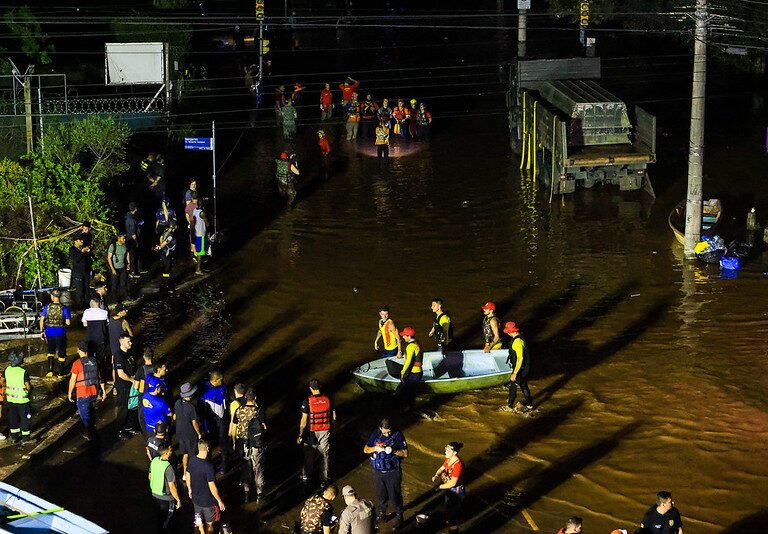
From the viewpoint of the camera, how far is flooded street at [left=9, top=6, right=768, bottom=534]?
15.3 m

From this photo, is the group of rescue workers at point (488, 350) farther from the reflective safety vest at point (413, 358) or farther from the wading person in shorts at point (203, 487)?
the wading person in shorts at point (203, 487)

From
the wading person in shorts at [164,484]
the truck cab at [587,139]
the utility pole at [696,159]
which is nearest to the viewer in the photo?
the wading person in shorts at [164,484]

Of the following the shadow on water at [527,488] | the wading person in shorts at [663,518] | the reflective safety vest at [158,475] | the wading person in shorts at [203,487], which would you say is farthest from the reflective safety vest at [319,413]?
the wading person in shorts at [663,518]

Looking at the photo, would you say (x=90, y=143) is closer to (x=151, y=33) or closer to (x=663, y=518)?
(x=151, y=33)

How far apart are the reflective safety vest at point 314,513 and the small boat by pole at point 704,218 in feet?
50.7

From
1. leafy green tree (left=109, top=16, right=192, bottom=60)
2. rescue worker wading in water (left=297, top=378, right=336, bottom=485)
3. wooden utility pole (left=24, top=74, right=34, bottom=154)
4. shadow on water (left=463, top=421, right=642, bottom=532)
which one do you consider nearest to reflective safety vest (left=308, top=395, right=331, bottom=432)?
rescue worker wading in water (left=297, top=378, right=336, bottom=485)

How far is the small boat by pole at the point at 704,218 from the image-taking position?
2589 centimetres

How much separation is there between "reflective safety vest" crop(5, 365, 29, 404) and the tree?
8.71 meters

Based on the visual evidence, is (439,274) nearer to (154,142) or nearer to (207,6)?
(154,142)

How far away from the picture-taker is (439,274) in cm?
2430

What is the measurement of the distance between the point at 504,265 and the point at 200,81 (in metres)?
18.8

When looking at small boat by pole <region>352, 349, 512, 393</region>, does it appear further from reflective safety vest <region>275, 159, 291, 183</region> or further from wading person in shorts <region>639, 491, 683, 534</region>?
reflective safety vest <region>275, 159, 291, 183</region>

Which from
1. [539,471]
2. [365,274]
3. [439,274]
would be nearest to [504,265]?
[439,274]

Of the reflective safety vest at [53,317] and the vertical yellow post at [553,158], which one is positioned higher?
the vertical yellow post at [553,158]
